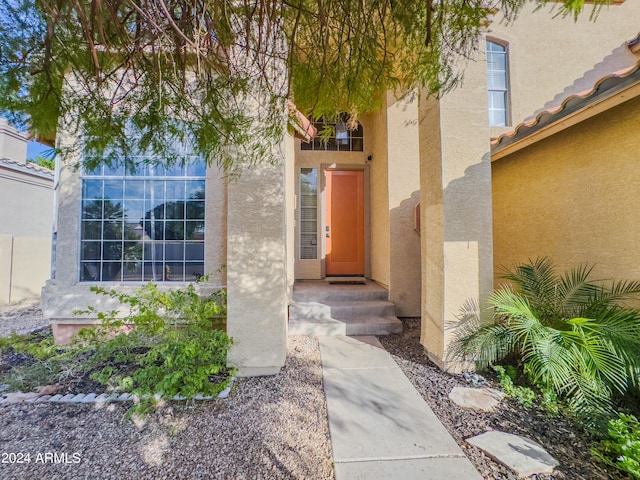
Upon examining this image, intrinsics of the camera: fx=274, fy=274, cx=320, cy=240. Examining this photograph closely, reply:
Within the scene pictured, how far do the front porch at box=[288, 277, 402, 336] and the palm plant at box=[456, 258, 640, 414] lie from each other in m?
1.87

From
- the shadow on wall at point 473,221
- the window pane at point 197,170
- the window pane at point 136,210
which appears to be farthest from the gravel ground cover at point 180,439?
the window pane at point 197,170

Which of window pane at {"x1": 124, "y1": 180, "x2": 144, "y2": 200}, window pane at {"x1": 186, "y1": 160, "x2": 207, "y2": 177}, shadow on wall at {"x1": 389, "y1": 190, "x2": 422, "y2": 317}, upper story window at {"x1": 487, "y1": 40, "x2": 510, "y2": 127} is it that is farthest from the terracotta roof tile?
window pane at {"x1": 124, "y1": 180, "x2": 144, "y2": 200}

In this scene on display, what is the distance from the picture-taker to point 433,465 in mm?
2377

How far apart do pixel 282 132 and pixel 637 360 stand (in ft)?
15.1

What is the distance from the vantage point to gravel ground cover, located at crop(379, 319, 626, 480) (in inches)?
89.5

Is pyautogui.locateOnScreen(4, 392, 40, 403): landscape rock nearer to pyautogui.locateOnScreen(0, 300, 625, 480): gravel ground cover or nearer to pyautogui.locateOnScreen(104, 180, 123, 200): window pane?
pyautogui.locateOnScreen(0, 300, 625, 480): gravel ground cover

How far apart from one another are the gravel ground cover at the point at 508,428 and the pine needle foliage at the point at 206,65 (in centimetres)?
357

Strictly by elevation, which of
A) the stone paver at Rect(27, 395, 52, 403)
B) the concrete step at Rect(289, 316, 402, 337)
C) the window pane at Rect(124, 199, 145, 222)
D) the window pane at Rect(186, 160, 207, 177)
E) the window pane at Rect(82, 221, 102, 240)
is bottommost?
the stone paver at Rect(27, 395, 52, 403)

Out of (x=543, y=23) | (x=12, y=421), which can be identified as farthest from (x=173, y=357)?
(x=543, y=23)

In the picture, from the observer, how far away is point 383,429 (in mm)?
2834

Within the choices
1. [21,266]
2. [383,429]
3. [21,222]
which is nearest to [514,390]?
[383,429]

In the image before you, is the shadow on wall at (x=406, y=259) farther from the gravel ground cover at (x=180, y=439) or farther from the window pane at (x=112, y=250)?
the window pane at (x=112, y=250)

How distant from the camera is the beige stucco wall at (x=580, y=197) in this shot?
358 centimetres

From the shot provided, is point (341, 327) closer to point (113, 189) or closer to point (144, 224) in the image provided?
point (144, 224)
